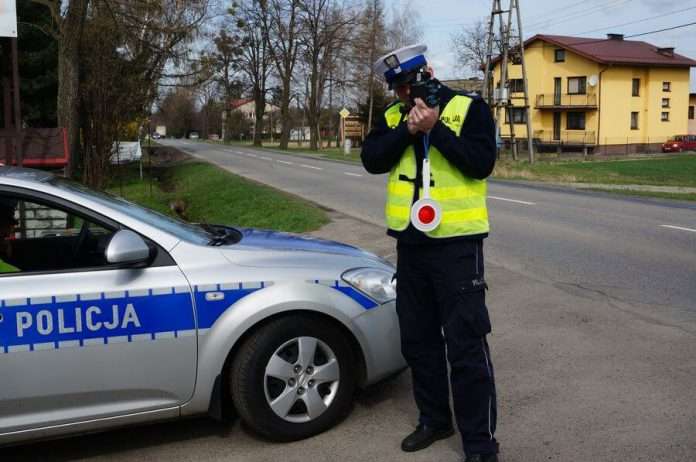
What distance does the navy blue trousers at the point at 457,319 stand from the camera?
3275mm

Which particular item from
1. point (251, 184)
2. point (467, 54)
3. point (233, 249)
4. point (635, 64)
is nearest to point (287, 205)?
point (251, 184)

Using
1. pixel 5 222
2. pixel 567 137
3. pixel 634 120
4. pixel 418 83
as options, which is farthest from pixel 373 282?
pixel 634 120

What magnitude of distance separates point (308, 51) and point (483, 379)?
2211 inches

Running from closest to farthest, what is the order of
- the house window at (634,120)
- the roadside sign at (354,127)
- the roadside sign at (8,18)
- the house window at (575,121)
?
the roadside sign at (8,18) → the house window at (575,121) → the house window at (634,120) → the roadside sign at (354,127)

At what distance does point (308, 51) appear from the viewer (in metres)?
57.4

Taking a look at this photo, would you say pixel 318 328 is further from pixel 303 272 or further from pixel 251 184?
pixel 251 184

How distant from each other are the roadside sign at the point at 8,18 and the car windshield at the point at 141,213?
7427 mm

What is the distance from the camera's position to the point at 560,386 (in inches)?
178

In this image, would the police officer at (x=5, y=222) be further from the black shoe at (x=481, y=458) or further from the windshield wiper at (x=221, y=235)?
the black shoe at (x=481, y=458)

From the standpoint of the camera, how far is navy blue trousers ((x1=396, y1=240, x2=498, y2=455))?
3.28 m

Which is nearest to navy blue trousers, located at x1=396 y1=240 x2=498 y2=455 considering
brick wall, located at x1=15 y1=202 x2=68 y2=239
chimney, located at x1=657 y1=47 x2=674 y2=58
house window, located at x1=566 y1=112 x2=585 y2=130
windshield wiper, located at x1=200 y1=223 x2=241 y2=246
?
windshield wiper, located at x1=200 y1=223 x2=241 y2=246

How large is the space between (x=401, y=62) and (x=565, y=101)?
55.4 meters

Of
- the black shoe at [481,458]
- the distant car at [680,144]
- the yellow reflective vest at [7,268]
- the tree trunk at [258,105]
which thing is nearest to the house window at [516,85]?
the distant car at [680,144]

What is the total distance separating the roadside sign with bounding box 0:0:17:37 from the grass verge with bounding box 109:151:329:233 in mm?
2945
